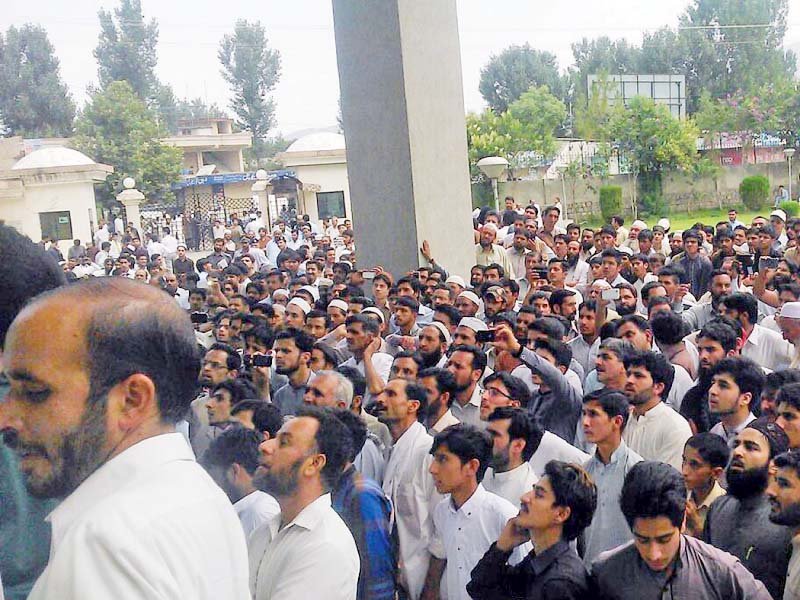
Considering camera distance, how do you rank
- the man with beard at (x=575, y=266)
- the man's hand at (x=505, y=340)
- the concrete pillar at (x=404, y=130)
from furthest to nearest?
the concrete pillar at (x=404, y=130), the man with beard at (x=575, y=266), the man's hand at (x=505, y=340)

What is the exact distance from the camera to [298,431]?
328 centimetres

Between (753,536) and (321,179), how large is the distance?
25.2m

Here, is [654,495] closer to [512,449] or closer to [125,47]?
[512,449]

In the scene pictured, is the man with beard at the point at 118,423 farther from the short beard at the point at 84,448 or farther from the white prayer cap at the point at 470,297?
the white prayer cap at the point at 470,297

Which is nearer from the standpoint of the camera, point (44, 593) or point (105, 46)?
point (44, 593)

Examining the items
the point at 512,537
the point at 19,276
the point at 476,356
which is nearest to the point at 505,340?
the point at 476,356

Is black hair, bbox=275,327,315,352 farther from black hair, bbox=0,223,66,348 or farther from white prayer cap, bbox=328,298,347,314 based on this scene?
black hair, bbox=0,223,66,348

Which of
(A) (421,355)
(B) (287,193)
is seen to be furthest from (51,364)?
(B) (287,193)

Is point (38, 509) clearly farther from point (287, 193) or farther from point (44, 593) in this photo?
point (287, 193)

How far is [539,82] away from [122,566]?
5234 centimetres

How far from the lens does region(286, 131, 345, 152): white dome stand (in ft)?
91.7

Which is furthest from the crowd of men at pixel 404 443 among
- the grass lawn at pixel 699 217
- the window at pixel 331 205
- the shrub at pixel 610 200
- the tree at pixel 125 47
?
the tree at pixel 125 47

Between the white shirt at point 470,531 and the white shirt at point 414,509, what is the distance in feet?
1.19

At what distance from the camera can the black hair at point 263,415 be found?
4512mm
